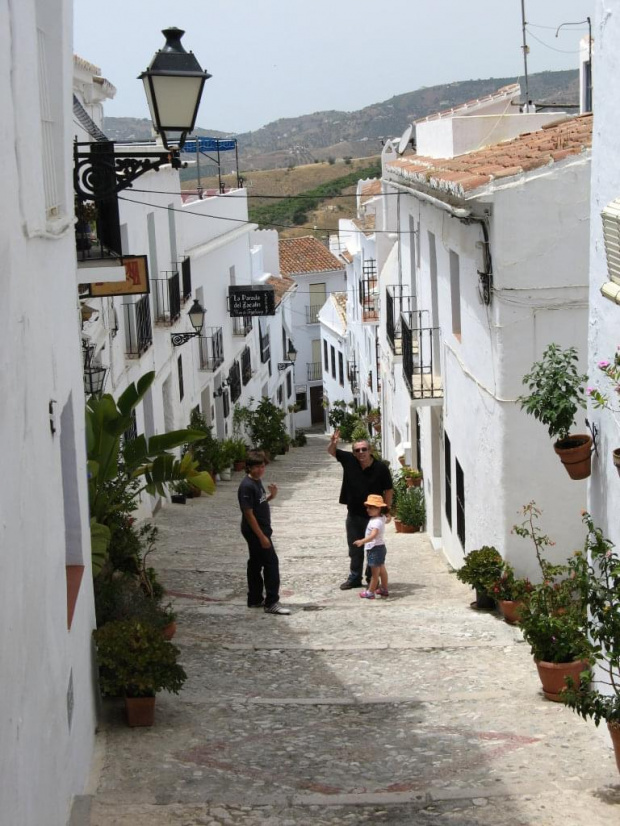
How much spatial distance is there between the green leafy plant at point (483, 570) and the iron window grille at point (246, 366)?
68.1 ft

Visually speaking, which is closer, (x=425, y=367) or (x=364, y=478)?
(x=364, y=478)

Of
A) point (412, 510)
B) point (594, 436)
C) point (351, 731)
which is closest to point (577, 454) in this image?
point (594, 436)

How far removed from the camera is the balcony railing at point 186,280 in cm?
2275

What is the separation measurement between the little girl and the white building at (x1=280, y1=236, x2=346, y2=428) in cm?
3669

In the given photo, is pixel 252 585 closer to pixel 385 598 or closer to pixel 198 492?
pixel 385 598

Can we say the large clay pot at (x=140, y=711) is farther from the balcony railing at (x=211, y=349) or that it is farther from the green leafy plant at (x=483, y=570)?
the balcony railing at (x=211, y=349)

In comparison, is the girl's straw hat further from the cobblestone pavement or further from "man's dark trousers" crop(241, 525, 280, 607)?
"man's dark trousers" crop(241, 525, 280, 607)

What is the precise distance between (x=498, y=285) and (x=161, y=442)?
3322mm

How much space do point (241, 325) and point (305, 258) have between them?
21.1m

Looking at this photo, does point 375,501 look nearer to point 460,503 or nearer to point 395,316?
point 460,503

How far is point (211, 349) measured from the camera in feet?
86.2

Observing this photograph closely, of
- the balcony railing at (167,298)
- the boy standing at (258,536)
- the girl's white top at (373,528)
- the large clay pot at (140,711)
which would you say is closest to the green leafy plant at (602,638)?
the large clay pot at (140,711)

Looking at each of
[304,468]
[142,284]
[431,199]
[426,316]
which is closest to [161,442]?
[142,284]

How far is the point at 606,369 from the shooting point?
19.6 feet
